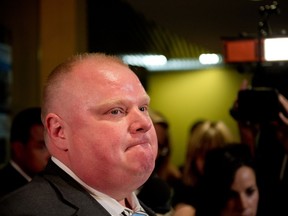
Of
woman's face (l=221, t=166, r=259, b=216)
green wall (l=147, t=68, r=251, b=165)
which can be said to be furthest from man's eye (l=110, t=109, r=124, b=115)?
green wall (l=147, t=68, r=251, b=165)

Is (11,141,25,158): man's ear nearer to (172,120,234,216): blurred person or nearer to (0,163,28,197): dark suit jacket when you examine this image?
(0,163,28,197): dark suit jacket

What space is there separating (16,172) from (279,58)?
1.12 meters

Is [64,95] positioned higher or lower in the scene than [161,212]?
higher

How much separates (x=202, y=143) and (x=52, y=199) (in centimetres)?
166

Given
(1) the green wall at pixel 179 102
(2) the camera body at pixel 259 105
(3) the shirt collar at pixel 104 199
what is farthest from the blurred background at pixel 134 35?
(1) the green wall at pixel 179 102

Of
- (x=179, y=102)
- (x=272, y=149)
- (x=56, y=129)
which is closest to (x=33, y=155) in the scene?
(x=272, y=149)

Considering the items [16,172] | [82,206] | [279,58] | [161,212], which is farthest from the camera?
[16,172]

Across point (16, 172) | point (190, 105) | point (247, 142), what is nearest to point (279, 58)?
point (247, 142)

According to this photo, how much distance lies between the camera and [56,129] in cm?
109

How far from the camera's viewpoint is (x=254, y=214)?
1.80 metres

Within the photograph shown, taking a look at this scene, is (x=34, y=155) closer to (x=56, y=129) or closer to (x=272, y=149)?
(x=272, y=149)

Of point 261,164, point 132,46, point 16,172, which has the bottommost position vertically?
point 16,172

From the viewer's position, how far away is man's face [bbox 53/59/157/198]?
103 cm

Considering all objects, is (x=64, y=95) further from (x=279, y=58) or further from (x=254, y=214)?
(x=254, y=214)
